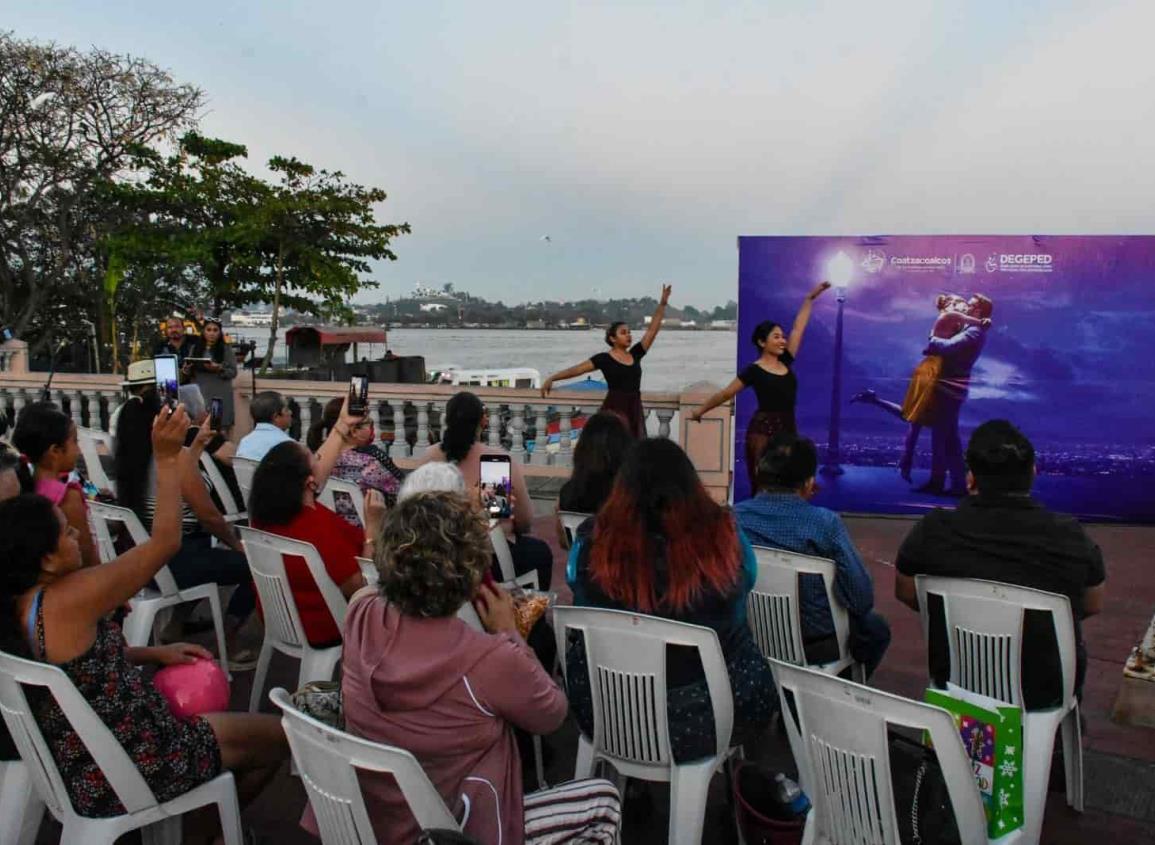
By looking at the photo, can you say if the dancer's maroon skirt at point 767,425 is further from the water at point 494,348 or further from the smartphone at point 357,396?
the water at point 494,348

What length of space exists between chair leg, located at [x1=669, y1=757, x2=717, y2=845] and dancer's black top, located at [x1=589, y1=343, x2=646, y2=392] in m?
4.65

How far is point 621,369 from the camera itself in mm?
7109

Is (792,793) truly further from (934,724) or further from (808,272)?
(808,272)

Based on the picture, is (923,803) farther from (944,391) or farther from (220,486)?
(944,391)

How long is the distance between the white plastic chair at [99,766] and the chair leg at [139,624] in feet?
5.04

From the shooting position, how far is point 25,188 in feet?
70.0

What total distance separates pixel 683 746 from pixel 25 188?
23.5 metres

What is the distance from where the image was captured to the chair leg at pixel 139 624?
4.00 metres

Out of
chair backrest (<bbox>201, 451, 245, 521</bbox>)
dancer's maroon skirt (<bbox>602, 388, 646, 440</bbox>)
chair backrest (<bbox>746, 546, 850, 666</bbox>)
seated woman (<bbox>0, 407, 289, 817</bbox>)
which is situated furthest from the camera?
dancer's maroon skirt (<bbox>602, 388, 646, 440</bbox>)

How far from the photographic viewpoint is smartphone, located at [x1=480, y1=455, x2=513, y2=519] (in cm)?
398

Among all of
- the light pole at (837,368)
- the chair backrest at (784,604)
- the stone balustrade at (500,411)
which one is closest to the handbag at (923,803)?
the chair backrest at (784,604)

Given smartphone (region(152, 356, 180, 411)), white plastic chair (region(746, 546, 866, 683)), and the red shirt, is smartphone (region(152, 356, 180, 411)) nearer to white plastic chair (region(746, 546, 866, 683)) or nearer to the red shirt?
the red shirt

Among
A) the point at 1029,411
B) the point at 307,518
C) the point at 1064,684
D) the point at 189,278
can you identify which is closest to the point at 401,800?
the point at 307,518

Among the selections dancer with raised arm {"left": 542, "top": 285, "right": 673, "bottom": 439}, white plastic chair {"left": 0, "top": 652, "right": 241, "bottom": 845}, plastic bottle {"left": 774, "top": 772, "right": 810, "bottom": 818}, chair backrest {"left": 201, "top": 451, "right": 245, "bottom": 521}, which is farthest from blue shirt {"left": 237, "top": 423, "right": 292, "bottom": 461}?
plastic bottle {"left": 774, "top": 772, "right": 810, "bottom": 818}
